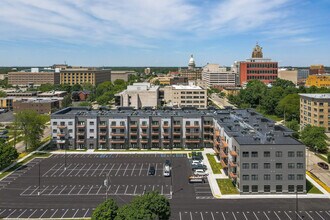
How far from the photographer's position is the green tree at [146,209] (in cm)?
4178

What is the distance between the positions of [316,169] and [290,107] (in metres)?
68.3

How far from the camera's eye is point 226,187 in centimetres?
6938

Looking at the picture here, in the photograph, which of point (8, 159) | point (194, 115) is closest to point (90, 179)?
point (8, 159)

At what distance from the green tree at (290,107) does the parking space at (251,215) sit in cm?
9365

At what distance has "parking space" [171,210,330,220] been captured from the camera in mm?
54625

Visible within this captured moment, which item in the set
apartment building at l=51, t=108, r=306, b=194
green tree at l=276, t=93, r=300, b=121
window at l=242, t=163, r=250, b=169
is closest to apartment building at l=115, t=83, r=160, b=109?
apartment building at l=51, t=108, r=306, b=194

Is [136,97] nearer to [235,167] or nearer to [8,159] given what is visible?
[8,159]

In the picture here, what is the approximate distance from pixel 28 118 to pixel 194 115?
4433 cm

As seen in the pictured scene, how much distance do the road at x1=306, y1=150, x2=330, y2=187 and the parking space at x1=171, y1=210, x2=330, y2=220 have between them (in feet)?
56.8

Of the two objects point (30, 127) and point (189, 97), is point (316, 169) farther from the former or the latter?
point (189, 97)

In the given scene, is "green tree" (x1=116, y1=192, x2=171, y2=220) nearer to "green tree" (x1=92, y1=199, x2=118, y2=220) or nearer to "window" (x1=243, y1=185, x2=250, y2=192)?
"green tree" (x1=92, y1=199, x2=118, y2=220)

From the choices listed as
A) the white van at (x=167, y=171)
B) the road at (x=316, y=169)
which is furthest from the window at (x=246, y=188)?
the white van at (x=167, y=171)

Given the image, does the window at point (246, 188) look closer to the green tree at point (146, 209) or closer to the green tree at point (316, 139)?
the green tree at point (146, 209)

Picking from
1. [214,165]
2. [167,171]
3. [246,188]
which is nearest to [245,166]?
[246,188]
